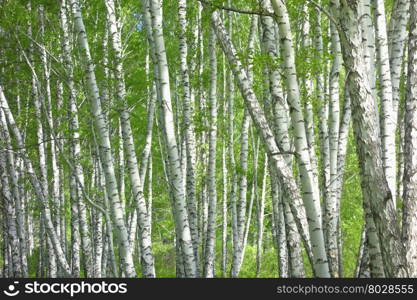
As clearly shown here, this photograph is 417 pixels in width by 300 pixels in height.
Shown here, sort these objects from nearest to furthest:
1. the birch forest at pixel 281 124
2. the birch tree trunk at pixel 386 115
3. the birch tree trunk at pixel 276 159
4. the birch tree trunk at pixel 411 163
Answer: the birch forest at pixel 281 124
the birch tree trunk at pixel 411 163
the birch tree trunk at pixel 276 159
the birch tree trunk at pixel 386 115

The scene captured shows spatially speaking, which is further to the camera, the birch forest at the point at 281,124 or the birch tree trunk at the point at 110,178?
the birch tree trunk at the point at 110,178

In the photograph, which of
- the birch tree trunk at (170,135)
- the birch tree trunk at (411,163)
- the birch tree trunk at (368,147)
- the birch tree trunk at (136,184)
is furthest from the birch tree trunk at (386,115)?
the birch tree trunk at (136,184)

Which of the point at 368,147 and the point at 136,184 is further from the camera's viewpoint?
the point at 136,184

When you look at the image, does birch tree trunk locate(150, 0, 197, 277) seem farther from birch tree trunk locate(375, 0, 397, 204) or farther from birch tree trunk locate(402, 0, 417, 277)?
birch tree trunk locate(402, 0, 417, 277)

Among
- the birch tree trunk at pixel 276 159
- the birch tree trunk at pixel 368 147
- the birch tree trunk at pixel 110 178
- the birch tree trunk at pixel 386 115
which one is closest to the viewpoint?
the birch tree trunk at pixel 368 147

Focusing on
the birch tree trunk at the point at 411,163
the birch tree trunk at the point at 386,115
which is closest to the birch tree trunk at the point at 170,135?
the birch tree trunk at the point at 386,115

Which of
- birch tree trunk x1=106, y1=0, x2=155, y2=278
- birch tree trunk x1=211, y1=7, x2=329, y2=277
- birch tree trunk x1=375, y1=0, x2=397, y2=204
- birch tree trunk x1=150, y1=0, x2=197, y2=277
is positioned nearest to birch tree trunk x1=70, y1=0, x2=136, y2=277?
birch tree trunk x1=106, y1=0, x2=155, y2=278

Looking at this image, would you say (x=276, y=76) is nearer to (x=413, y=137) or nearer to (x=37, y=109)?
(x=413, y=137)

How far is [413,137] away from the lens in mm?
5820

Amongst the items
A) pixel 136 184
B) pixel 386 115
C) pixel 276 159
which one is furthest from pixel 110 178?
pixel 386 115

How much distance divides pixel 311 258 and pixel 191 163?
14.6 ft

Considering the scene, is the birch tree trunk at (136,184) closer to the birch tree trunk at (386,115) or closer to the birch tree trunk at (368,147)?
the birch tree trunk at (386,115)

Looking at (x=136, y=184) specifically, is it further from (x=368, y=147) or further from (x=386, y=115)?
(x=368, y=147)

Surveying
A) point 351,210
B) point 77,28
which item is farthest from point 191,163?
point 351,210
